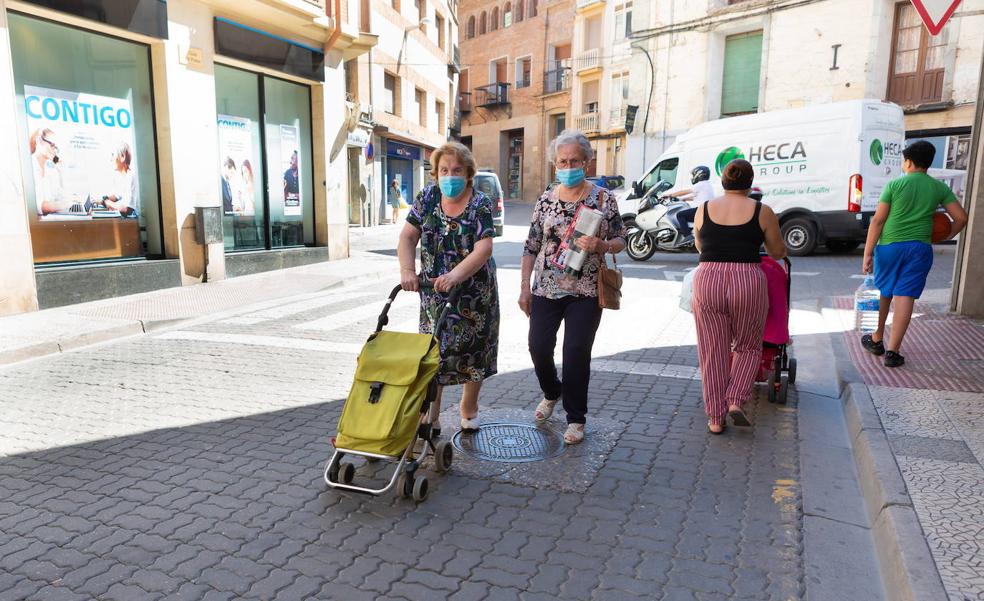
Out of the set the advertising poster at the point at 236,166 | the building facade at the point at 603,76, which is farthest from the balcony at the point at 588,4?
the advertising poster at the point at 236,166

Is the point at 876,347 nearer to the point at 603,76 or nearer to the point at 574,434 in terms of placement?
the point at 574,434

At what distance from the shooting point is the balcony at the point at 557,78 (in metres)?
38.8

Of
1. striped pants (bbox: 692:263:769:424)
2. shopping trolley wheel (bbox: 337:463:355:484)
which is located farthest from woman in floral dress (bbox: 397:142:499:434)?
striped pants (bbox: 692:263:769:424)

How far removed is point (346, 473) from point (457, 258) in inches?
50.8

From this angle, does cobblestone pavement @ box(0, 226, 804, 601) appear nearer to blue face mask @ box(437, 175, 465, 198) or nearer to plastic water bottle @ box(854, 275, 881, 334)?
blue face mask @ box(437, 175, 465, 198)

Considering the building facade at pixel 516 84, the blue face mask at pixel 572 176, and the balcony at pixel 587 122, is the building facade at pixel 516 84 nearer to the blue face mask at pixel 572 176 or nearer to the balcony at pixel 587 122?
the balcony at pixel 587 122

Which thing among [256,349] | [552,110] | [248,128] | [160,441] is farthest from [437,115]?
[160,441]

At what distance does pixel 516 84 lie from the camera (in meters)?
43.4

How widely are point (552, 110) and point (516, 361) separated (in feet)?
121

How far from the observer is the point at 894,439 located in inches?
151

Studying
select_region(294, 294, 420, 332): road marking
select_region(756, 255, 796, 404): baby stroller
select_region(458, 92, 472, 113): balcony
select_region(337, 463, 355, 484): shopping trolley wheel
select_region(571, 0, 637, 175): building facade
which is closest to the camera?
select_region(337, 463, 355, 484): shopping trolley wheel

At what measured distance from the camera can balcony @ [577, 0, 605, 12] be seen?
35.3m

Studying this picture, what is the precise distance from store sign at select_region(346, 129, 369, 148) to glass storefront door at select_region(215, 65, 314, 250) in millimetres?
7859

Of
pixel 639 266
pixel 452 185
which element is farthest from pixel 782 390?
pixel 639 266
